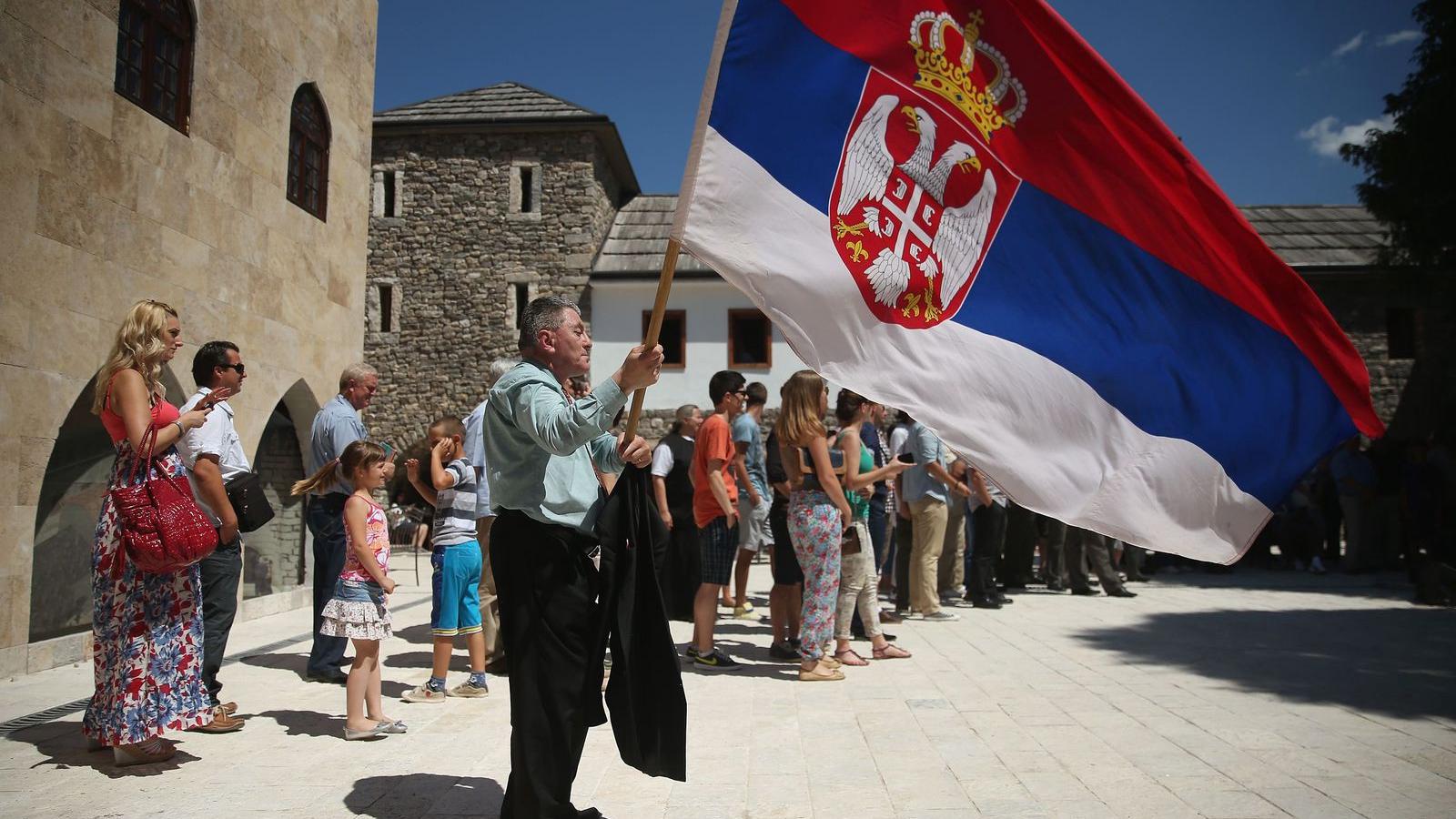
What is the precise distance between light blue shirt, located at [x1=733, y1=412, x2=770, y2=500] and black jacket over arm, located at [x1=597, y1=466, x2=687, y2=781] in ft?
15.5

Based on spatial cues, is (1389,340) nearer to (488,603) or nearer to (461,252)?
(461,252)

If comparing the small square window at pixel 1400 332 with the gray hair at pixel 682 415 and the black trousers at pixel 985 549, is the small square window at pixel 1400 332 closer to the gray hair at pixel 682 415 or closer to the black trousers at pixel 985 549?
the black trousers at pixel 985 549

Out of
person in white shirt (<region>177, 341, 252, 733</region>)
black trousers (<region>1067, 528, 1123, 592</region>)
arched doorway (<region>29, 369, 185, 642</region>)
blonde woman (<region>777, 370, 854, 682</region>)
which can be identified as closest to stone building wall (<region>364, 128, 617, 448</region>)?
black trousers (<region>1067, 528, 1123, 592</region>)

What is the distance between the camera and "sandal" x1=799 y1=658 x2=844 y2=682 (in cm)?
596

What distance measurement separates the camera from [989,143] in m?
3.32

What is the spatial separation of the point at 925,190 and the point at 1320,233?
1098 inches

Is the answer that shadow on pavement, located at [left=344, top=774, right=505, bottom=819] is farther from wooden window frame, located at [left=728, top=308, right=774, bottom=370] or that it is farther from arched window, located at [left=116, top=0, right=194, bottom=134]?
wooden window frame, located at [left=728, top=308, right=774, bottom=370]

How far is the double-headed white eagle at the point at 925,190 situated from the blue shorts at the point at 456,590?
3326 mm

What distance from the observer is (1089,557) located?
1109cm

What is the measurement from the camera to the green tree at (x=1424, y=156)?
1570cm

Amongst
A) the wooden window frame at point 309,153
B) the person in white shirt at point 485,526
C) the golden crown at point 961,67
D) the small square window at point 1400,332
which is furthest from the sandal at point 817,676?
the small square window at point 1400,332

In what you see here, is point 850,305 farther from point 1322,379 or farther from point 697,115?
point 1322,379

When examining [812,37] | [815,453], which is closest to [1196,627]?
[815,453]

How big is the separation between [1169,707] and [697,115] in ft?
14.8
